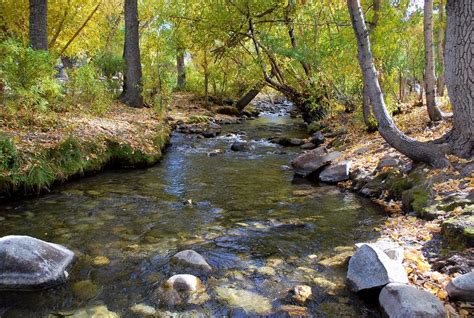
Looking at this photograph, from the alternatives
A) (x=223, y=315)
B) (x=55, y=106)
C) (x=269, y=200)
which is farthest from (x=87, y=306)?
(x=55, y=106)

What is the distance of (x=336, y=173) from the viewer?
780cm

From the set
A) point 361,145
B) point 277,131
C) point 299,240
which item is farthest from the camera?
point 277,131

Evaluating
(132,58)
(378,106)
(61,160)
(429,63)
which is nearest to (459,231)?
(378,106)

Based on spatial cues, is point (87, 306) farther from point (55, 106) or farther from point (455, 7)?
point (55, 106)

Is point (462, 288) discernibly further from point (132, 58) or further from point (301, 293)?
point (132, 58)

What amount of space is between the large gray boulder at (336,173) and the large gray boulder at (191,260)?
432 centimetres

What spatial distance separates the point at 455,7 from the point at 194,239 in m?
5.03

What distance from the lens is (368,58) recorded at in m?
6.64

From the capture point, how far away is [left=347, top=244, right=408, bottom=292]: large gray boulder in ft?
11.2

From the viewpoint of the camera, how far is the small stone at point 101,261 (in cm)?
418

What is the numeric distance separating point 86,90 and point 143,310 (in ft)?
29.8

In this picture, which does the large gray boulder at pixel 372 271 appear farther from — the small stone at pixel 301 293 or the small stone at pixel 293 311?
the small stone at pixel 293 311

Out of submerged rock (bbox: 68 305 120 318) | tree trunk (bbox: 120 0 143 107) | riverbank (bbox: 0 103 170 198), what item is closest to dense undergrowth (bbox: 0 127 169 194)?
riverbank (bbox: 0 103 170 198)

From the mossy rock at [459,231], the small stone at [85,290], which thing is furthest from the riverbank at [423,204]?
the small stone at [85,290]
